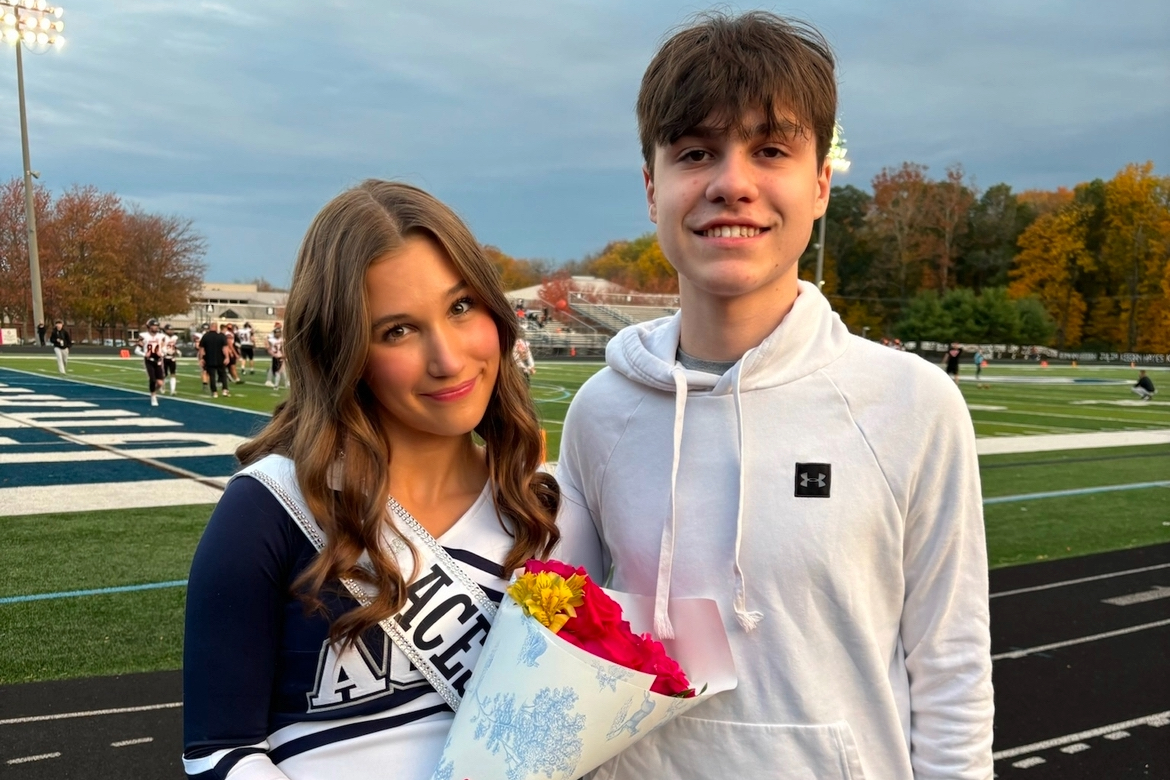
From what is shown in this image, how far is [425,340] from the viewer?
5.32 ft

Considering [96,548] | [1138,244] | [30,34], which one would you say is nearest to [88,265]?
[30,34]

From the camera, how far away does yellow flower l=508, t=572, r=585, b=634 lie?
53.4 inches

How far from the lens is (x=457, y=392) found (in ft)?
5.44

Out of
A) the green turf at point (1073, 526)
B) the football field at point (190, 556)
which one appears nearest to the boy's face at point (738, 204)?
the football field at point (190, 556)

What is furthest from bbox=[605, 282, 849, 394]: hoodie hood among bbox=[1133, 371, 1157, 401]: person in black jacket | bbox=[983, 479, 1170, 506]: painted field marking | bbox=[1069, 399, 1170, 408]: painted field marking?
bbox=[1133, 371, 1157, 401]: person in black jacket

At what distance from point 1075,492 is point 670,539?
11078 mm

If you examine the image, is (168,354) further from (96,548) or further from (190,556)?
(190,556)

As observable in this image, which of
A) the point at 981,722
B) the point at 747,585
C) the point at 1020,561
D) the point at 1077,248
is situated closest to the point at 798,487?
the point at 747,585

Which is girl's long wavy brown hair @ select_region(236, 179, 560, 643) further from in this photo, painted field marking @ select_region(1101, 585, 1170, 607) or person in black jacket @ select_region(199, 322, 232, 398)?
person in black jacket @ select_region(199, 322, 232, 398)

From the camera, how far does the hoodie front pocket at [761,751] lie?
1557 millimetres

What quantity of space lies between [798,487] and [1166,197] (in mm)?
75081

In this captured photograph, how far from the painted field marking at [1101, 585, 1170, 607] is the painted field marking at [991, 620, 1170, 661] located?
39 cm

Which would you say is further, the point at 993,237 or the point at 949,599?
the point at 993,237

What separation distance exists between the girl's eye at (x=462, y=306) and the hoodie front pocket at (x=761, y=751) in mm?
859
